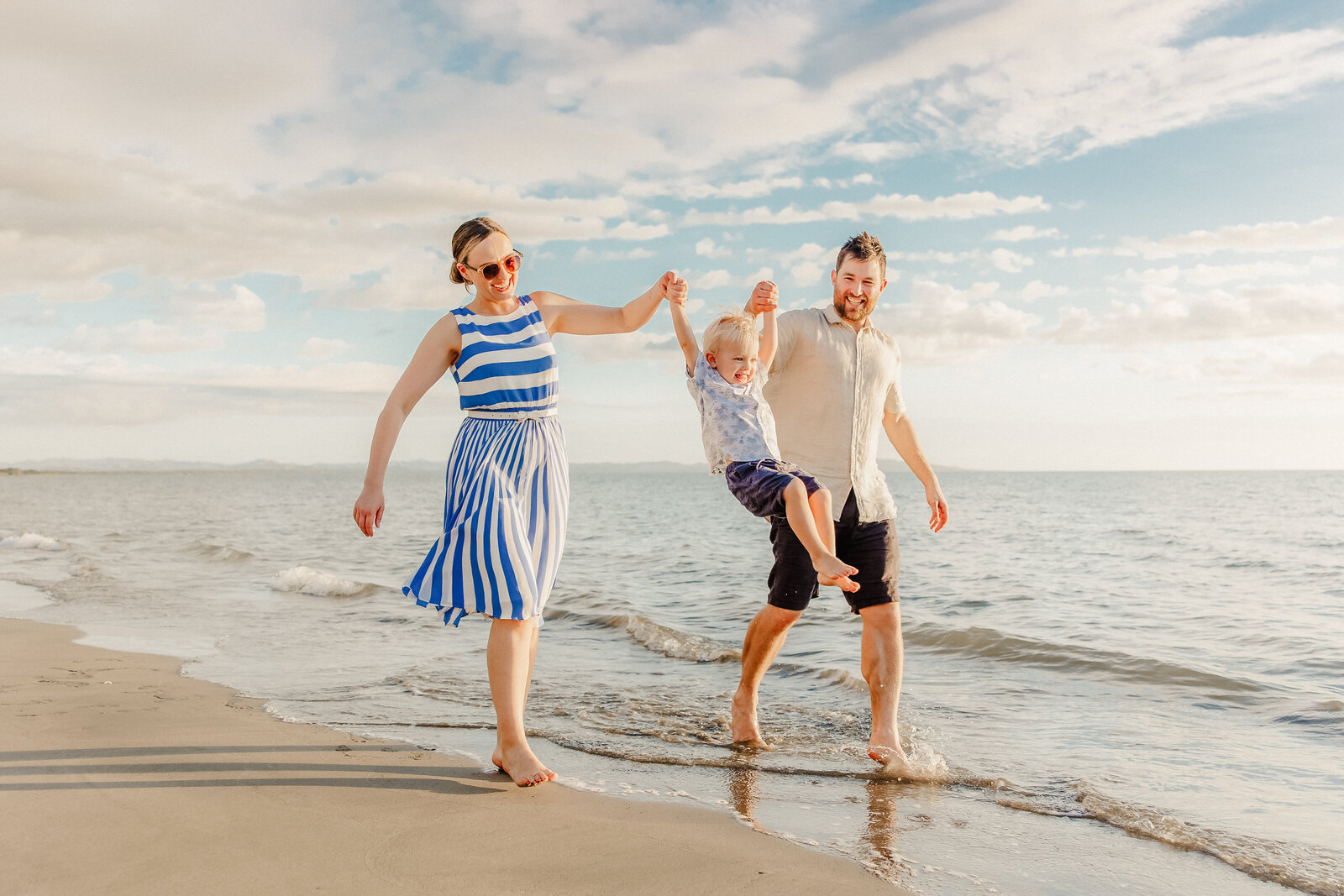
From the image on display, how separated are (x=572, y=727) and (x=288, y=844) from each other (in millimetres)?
2224

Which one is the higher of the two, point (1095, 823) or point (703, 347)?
point (703, 347)

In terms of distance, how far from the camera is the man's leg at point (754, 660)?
4473 mm

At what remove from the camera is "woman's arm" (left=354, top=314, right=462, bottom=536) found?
339 cm

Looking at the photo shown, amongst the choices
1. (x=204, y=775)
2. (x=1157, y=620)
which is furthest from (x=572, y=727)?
(x=1157, y=620)

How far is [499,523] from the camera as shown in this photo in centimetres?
349

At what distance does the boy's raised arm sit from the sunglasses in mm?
665

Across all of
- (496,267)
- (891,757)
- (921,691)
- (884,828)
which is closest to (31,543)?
(921,691)

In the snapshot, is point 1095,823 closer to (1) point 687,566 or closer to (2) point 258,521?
(1) point 687,566

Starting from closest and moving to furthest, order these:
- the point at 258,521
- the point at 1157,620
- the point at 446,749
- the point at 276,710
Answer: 1. the point at 446,749
2. the point at 276,710
3. the point at 1157,620
4. the point at 258,521

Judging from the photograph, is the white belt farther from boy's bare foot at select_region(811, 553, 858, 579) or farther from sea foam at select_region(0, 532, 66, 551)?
sea foam at select_region(0, 532, 66, 551)

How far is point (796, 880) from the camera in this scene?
8.96 ft

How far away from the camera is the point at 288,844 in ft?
9.25

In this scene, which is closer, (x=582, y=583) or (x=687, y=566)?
(x=582, y=583)

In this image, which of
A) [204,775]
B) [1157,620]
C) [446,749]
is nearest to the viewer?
[204,775]
